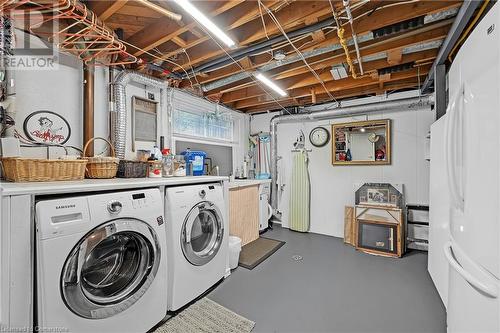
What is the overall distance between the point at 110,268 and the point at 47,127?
1.44 metres

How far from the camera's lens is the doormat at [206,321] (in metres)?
1.66

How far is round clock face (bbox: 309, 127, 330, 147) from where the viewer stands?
13.0ft

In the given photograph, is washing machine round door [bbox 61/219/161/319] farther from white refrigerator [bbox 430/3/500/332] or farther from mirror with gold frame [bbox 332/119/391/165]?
mirror with gold frame [bbox 332/119/391/165]

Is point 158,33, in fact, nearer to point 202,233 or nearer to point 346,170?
point 202,233

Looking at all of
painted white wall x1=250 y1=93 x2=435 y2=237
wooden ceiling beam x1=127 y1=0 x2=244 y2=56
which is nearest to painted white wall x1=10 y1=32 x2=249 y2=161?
wooden ceiling beam x1=127 y1=0 x2=244 y2=56

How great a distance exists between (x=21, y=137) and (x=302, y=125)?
3.88 metres

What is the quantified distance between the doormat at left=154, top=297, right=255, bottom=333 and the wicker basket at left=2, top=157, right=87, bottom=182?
4.48 feet

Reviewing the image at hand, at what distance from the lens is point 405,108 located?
325 centimetres

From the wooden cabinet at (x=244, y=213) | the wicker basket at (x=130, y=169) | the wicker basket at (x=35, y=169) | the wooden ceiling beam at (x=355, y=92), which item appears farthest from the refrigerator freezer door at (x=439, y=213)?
the wicker basket at (x=35, y=169)

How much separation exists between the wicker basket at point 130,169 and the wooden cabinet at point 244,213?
1.23 m

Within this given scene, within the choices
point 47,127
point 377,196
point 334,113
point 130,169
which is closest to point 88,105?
point 47,127

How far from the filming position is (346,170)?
3811 mm

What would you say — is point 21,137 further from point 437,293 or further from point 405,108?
point 405,108

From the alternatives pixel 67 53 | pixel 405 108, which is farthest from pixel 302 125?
pixel 67 53
